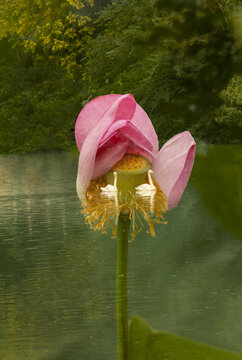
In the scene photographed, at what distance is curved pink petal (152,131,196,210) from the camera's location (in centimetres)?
86

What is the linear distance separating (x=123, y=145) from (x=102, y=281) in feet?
7.58

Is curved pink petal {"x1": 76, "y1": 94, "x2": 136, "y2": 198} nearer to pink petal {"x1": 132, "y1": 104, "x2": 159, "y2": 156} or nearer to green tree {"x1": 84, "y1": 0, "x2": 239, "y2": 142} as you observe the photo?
pink petal {"x1": 132, "y1": 104, "x2": 159, "y2": 156}

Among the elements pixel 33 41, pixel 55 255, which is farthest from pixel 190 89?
pixel 55 255

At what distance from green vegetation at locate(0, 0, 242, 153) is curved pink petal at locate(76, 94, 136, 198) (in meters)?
9.46

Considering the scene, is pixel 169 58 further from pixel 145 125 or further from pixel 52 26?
pixel 145 125

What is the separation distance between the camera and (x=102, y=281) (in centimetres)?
312

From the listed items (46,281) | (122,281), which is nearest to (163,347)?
(122,281)

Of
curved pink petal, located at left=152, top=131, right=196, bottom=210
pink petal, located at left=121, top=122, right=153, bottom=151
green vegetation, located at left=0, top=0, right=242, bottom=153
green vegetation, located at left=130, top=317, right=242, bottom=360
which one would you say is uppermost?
pink petal, located at left=121, top=122, right=153, bottom=151

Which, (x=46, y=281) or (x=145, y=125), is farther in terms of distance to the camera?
(x=46, y=281)

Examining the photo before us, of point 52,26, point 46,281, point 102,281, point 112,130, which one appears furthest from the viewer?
point 52,26

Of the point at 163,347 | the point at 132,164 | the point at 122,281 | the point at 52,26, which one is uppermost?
the point at 132,164

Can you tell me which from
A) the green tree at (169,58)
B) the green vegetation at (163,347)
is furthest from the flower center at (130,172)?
the green tree at (169,58)

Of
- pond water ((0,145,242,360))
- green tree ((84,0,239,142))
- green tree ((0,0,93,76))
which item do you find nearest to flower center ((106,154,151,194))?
pond water ((0,145,242,360))

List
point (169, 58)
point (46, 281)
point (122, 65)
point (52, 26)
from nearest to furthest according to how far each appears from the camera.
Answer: point (46, 281) < point (169, 58) < point (122, 65) < point (52, 26)
